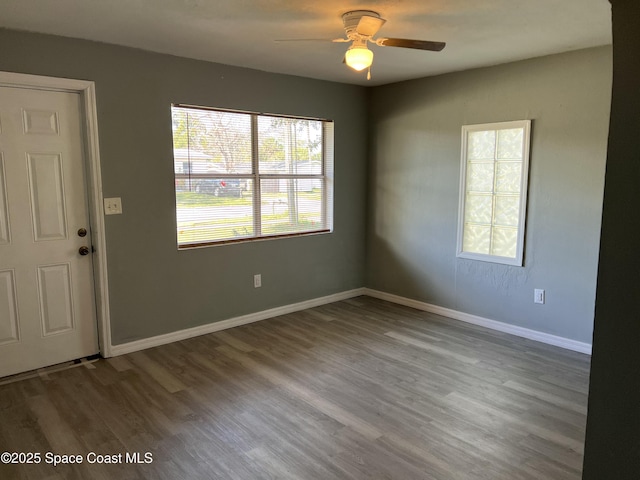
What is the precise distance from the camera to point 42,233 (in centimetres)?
318

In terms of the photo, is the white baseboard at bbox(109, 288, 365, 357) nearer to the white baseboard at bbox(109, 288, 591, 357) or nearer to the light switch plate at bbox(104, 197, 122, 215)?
the white baseboard at bbox(109, 288, 591, 357)

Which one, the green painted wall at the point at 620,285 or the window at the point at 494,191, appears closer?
the green painted wall at the point at 620,285

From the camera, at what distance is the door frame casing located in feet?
10.2

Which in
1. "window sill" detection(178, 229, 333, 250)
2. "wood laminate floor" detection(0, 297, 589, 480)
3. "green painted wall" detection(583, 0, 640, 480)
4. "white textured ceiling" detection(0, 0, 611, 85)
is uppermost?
"white textured ceiling" detection(0, 0, 611, 85)

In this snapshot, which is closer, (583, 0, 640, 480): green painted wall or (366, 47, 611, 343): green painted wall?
(583, 0, 640, 480): green painted wall

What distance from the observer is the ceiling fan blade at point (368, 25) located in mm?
2570

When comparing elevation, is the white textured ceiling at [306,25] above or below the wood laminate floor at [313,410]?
above

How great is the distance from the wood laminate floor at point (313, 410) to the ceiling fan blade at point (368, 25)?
7.37 ft

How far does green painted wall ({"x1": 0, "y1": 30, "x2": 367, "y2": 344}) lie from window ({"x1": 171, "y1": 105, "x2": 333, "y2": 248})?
107 millimetres

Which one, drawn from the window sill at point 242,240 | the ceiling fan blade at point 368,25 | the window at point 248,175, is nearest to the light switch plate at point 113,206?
the window at point 248,175

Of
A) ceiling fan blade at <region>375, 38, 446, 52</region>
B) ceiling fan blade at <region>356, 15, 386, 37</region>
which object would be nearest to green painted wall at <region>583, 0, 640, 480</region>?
ceiling fan blade at <region>375, 38, 446, 52</region>

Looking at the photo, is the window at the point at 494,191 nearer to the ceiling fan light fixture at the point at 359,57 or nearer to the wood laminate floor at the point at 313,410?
the wood laminate floor at the point at 313,410

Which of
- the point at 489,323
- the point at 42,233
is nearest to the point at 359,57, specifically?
the point at 42,233

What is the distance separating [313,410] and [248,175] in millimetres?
2263
